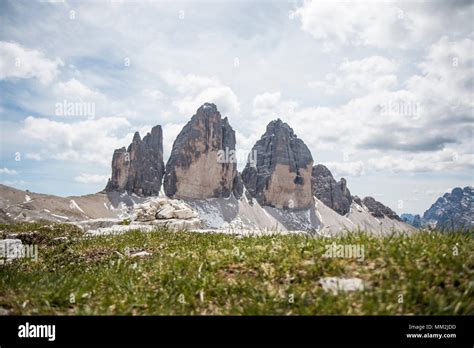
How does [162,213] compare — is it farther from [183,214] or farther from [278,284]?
[278,284]

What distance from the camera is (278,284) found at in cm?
628

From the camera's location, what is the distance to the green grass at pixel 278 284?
4.99 metres

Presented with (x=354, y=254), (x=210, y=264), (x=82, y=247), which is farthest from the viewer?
(x=82, y=247)

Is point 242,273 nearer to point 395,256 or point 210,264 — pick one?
point 210,264

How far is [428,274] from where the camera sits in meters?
5.41
